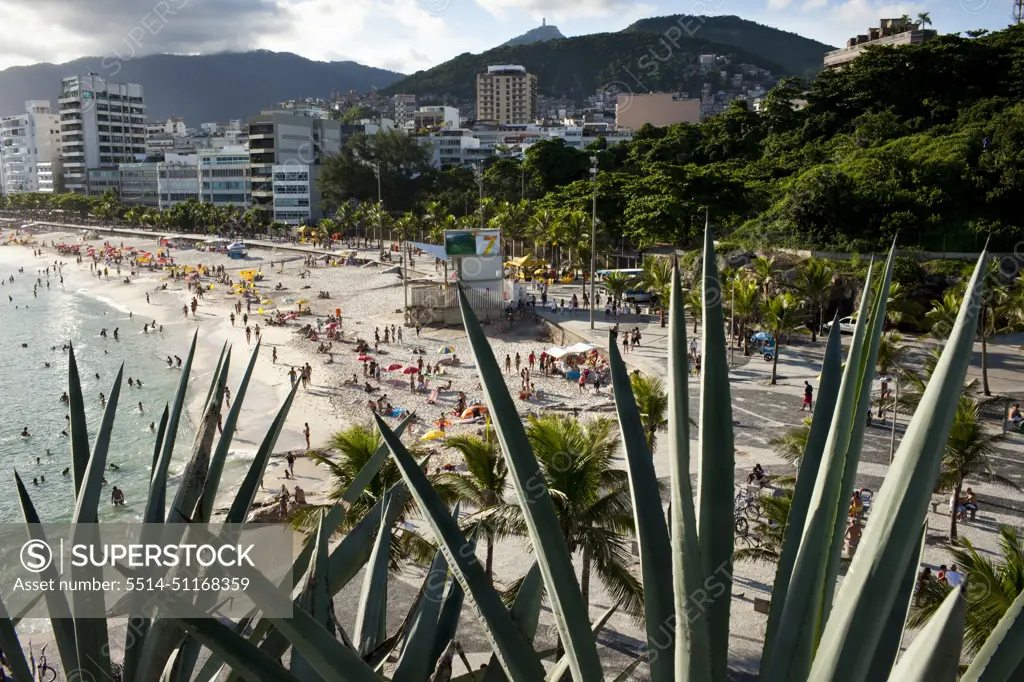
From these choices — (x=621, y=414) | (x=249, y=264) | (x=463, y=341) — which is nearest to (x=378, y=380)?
(x=463, y=341)

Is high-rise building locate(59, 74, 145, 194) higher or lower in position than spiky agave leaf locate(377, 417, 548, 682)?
higher

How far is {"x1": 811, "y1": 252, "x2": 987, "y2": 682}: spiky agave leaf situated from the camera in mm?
1971

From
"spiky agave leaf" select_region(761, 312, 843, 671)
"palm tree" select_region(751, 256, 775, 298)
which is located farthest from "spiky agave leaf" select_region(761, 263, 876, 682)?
"palm tree" select_region(751, 256, 775, 298)

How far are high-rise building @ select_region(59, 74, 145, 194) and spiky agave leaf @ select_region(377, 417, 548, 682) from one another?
130 metres

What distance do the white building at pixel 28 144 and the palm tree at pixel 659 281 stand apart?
119 meters

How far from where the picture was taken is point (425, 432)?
2353 centimetres

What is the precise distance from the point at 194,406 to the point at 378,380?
22.2ft

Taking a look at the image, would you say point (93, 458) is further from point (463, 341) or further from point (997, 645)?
point (463, 341)

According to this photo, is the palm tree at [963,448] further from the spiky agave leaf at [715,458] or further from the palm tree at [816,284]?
the palm tree at [816,284]

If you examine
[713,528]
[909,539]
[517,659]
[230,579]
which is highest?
[909,539]

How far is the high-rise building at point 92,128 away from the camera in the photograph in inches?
4658

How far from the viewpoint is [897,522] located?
198cm

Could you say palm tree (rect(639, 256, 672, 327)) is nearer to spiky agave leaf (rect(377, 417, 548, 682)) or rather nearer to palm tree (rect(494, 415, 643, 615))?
palm tree (rect(494, 415, 643, 615))

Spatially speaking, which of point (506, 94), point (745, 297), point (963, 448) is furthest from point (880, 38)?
point (506, 94)
